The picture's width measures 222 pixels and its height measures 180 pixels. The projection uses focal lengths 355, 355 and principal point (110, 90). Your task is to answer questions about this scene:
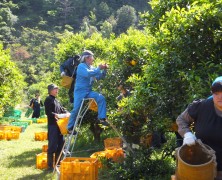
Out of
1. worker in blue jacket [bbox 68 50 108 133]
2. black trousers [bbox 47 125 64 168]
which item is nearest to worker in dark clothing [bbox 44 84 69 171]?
black trousers [bbox 47 125 64 168]

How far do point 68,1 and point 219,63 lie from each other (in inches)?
3481

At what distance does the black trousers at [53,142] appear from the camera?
7.71m

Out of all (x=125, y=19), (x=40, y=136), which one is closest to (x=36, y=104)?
(x=40, y=136)

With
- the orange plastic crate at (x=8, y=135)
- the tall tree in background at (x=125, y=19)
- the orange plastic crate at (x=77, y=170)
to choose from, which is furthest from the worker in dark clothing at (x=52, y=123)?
the tall tree in background at (x=125, y=19)

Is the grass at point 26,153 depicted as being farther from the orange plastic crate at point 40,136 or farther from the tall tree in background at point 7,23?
the tall tree in background at point 7,23

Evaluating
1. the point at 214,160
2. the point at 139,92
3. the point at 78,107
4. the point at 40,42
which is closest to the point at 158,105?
the point at 139,92

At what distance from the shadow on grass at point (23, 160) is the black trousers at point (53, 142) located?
102 centimetres

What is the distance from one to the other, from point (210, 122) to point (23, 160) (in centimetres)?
686

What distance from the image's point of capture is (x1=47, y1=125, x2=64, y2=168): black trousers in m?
7.71

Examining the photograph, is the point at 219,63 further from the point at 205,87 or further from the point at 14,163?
the point at 14,163

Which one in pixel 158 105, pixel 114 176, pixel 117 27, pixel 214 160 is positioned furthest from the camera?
pixel 117 27

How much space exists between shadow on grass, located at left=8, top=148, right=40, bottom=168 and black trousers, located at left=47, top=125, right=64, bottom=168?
3.34 ft

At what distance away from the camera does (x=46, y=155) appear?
833cm

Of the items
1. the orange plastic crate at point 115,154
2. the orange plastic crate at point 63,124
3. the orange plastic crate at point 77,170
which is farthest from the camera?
the orange plastic crate at point 115,154
